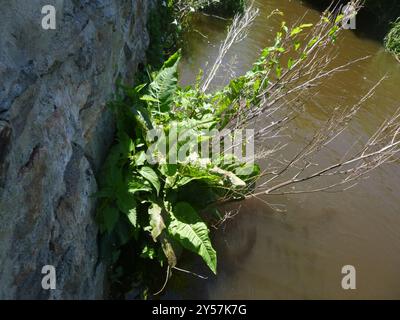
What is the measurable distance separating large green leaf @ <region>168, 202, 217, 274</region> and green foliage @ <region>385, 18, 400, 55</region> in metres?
10.7

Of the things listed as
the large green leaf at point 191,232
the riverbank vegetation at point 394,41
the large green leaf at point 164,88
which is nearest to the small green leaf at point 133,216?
the large green leaf at point 191,232

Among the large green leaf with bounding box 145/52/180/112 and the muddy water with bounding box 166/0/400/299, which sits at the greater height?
the large green leaf with bounding box 145/52/180/112

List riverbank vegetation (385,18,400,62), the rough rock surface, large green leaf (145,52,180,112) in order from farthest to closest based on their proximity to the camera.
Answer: riverbank vegetation (385,18,400,62) < large green leaf (145,52,180,112) < the rough rock surface

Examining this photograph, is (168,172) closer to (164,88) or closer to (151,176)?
(151,176)

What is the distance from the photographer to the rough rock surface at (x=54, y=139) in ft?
7.68

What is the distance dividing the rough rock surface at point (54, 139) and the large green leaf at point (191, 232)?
722 mm

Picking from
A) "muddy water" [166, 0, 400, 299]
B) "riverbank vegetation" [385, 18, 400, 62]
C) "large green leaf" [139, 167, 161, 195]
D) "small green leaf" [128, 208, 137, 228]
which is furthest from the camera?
"riverbank vegetation" [385, 18, 400, 62]

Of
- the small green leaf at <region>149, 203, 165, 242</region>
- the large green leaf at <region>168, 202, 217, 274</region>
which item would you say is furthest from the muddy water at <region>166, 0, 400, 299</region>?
the small green leaf at <region>149, 203, 165, 242</region>

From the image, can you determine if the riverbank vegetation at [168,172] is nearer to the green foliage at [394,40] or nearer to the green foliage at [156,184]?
the green foliage at [156,184]

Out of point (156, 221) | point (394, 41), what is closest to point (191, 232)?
point (156, 221)

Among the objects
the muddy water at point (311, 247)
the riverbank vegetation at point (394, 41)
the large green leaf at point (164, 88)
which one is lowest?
the muddy water at point (311, 247)

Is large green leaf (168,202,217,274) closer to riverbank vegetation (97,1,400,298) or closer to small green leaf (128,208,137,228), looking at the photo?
riverbank vegetation (97,1,400,298)

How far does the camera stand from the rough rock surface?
234 cm

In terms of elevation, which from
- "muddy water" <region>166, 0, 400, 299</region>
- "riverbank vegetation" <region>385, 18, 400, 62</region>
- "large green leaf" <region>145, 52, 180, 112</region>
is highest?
"riverbank vegetation" <region>385, 18, 400, 62</region>
